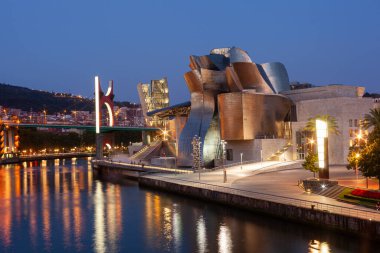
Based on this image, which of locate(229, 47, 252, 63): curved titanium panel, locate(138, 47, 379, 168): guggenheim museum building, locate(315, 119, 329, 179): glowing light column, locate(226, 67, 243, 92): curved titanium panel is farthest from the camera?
locate(229, 47, 252, 63): curved titanium panel

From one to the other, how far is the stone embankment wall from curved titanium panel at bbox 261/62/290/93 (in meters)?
24.4

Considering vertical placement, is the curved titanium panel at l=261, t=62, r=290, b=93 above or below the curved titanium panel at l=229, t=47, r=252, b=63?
below

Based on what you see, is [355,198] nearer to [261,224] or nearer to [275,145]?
[261,224]

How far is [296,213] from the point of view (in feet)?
71.8

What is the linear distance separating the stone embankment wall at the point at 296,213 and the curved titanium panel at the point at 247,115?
48.0 ft

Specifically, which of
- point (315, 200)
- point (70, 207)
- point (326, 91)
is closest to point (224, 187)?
point (315, 200)

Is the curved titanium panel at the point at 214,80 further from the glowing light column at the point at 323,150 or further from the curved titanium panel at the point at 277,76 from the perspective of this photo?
the glowing light column at the point at 323,150

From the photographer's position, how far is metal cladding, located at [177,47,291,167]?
4638 centimetres

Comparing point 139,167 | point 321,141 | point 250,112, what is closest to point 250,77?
point 250,112

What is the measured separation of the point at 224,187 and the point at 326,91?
926 inches

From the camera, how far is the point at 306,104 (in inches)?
1844

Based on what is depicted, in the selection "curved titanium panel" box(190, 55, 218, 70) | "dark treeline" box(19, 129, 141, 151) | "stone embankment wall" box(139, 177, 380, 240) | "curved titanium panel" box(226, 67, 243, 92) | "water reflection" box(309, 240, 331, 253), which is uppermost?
"curved titanium panel" box(190, 55, 218, 70)

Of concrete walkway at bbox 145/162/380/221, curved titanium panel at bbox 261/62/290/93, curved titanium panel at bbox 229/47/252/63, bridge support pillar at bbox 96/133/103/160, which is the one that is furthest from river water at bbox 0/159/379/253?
bridge support pillar at bbox 96/133/103/160

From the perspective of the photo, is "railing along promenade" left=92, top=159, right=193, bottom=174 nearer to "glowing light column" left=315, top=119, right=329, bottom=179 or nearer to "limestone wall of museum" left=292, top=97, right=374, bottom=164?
"limestone wall of museum" left=292, top=97, right=374, bottom=164
